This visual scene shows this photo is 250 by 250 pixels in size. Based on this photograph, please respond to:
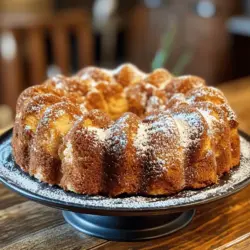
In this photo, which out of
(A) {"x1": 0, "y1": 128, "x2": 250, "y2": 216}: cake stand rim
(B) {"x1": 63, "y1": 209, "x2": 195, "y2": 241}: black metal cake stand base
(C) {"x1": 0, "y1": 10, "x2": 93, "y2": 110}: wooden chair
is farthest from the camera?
(C) {"x1": 0, "y1": 10, "x2": 93, "y2": 110}: wooden chair

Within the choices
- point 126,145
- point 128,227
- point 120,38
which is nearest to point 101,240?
point 128,227

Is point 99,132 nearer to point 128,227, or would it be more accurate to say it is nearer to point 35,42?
point 128,227

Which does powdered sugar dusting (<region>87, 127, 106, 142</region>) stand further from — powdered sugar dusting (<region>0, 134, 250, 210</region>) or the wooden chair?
the wooden chair

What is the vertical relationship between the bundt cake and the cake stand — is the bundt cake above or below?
above

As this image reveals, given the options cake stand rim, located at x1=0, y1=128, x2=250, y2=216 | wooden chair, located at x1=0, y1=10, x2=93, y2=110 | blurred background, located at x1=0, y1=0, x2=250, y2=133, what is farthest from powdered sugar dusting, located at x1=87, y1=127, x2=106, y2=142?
wooden chair, located at x1=0, y1=10, x2=93, y2=110

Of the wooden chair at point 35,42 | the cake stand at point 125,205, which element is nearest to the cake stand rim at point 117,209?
the cake stand at point 125,205

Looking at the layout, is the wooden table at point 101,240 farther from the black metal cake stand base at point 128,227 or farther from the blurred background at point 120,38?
the blurred background at point 120,38

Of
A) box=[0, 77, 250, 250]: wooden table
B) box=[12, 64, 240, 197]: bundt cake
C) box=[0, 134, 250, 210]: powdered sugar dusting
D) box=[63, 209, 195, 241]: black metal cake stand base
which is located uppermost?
box=[12, 64, 240, 197]: bundt cake
